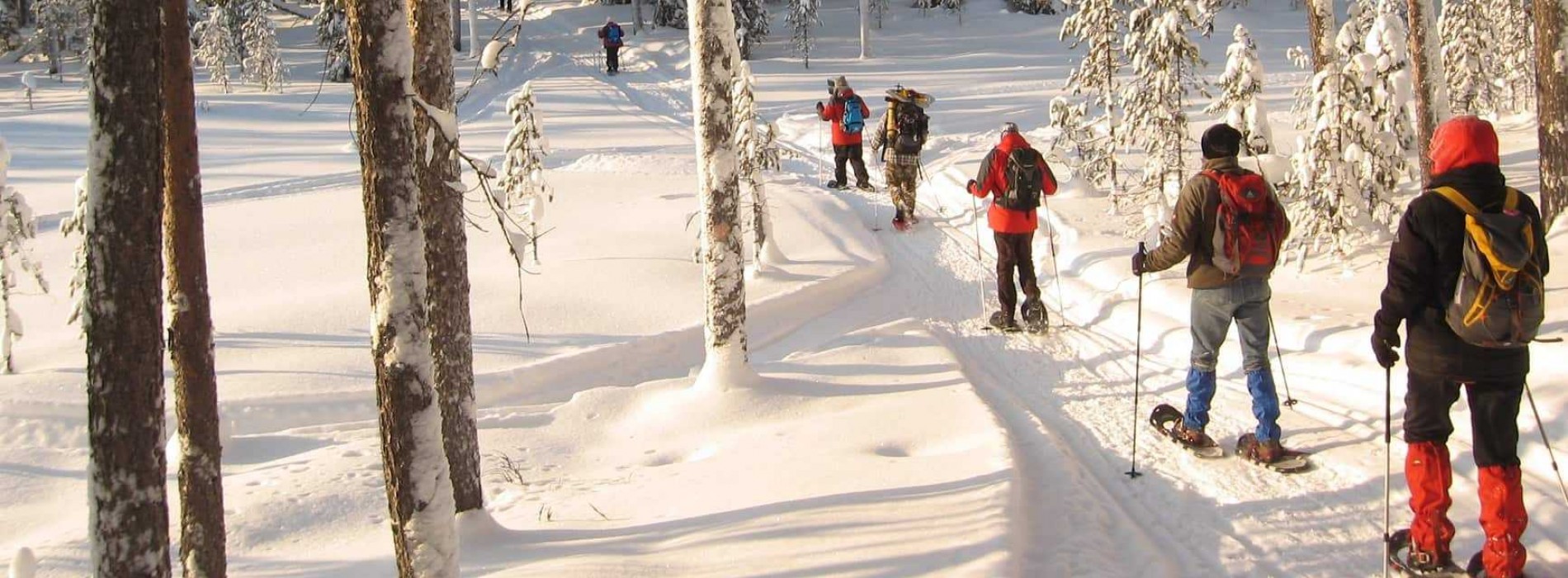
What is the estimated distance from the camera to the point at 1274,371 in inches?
306

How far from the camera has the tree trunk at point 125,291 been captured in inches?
125

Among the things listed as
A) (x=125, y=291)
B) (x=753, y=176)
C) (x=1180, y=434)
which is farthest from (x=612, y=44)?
(x=125, y=291)

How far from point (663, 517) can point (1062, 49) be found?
3880 centimetres

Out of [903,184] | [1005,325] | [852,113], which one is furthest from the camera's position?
[852,113]

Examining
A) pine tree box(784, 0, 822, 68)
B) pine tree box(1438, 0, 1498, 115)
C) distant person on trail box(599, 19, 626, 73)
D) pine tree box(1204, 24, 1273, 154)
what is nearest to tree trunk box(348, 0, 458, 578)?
pine tree box(1204, 24, 1273, 154)

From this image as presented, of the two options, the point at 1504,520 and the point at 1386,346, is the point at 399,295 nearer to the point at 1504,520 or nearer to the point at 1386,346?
the point at 1386,346

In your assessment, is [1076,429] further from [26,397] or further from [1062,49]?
[1062,49]

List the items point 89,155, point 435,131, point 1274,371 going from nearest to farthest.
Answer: point 89,155, point 435,131, point 1274,371

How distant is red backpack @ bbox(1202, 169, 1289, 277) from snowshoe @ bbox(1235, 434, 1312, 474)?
3.07 feet

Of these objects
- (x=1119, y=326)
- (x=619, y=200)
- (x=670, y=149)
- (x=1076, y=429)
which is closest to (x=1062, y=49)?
(x=670, y=149)

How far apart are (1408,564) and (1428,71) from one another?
9.09 meters

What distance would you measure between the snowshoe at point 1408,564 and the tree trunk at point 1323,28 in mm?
8486

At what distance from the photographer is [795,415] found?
7.60 metres

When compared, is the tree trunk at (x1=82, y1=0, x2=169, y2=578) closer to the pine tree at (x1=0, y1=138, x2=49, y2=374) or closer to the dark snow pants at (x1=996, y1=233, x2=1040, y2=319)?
the pine tree at (x1=0, y1=138, x2=49, y2=374)
